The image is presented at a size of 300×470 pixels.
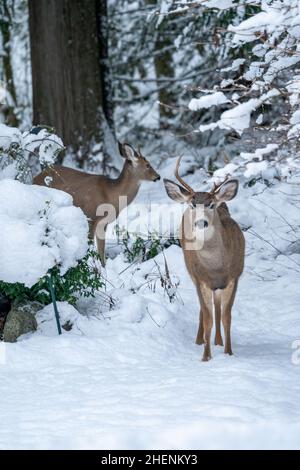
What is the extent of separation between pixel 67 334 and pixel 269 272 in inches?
110

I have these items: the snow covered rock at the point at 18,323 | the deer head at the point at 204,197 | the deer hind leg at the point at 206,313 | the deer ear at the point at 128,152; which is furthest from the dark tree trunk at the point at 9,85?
the deer hind leg at the point at 206,313

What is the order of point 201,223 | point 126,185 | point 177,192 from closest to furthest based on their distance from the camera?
point 201,223
point 177,192
point 126,185

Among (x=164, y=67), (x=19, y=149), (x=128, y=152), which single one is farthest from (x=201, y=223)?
(x=164, y=67)

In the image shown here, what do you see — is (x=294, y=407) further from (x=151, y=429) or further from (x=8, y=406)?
(x=8, y=406)

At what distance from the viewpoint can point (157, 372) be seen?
6.40m

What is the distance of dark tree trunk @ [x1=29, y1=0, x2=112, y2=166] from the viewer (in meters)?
12.4

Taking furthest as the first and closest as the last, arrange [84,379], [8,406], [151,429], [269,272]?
[269,272], [84,379], [8,406], [151,429]

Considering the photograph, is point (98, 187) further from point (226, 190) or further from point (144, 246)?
point (226, 190)

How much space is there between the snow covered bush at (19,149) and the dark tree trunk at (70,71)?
14.7 ft

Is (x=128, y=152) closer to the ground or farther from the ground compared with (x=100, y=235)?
farther from the ground

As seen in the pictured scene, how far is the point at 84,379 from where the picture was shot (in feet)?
20.6

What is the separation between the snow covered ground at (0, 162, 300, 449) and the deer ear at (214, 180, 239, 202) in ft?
3.52

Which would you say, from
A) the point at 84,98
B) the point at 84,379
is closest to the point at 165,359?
the point at 84,379

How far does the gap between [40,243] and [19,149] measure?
1045mm
